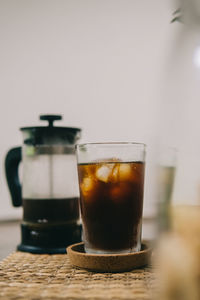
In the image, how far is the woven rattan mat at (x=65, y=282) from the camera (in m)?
0.46

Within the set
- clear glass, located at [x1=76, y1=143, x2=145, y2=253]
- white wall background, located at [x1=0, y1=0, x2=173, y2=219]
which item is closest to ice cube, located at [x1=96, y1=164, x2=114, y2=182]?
clear glass, located at [x1=76, y1=143, x2=145, y2=253]

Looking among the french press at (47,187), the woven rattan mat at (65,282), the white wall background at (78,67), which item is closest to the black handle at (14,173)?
the french press at (47,187)

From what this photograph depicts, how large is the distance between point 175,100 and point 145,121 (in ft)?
4.30

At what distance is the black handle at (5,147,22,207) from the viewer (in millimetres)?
898

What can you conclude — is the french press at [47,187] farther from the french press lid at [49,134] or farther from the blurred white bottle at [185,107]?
the blurred white bottle at [185,107]

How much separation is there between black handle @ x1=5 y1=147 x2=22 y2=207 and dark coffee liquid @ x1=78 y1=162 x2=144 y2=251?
302mm

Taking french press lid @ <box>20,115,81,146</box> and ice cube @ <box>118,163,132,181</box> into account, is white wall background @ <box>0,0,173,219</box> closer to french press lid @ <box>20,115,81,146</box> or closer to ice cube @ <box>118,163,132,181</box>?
french press lid @ <box>20,115,81,146</box>

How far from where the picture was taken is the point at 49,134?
835mm

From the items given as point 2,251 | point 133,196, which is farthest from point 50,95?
point 133,196

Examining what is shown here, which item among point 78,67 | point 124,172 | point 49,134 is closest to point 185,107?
point 124,172

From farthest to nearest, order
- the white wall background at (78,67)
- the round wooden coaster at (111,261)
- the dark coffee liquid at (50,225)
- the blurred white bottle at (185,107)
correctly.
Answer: the white wall background at (78,67)
the dark coffee liquid at (50,225)
the round wooden coaster at (111,261)
the blurred white bottle at (185,107)

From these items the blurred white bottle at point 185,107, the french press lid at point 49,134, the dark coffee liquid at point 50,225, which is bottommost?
the dark coffee liquid at point 50,225

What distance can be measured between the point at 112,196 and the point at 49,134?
276 mm

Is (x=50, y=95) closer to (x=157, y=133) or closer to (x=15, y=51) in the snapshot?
(x=15, y=51)
